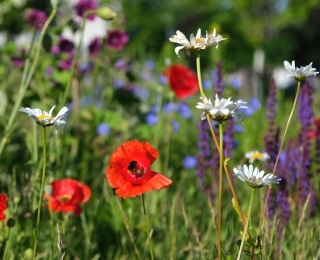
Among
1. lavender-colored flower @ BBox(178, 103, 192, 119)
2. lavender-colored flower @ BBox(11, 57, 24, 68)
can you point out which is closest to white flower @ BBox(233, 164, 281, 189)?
lavender-colored flower @ BBox(11, 57, 24, 68)

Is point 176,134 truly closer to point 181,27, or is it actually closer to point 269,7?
point 181,27

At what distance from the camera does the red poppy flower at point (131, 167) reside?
1137 mm

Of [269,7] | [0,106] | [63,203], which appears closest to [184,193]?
[63,203]

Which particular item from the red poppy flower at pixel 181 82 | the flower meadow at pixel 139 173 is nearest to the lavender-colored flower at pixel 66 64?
the flower meadow at pixel 139 173

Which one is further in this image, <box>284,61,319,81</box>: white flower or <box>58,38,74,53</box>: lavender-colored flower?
<box>58,38,74,53</box>: lavender-colored flower

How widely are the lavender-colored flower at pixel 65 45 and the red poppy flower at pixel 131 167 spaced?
1494 mm

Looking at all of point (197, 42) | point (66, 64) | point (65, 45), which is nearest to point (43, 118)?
point (197, 42)

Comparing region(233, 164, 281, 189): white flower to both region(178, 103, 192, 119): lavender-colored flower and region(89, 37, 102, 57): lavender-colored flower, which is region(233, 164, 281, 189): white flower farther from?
region(178, 103, 192, 119): lavender-colored flower

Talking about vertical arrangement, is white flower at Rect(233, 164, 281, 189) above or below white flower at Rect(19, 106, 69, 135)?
below

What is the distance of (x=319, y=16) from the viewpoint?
11.5 m

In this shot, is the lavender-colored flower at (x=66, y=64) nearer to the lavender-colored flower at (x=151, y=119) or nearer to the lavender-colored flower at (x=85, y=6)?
the lavender-colored flower at (x=85, y=6)

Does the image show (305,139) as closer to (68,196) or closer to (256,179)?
(68,196)

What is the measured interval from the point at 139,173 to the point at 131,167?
0.8 inches

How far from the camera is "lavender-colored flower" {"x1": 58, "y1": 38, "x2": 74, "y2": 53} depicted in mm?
2586
